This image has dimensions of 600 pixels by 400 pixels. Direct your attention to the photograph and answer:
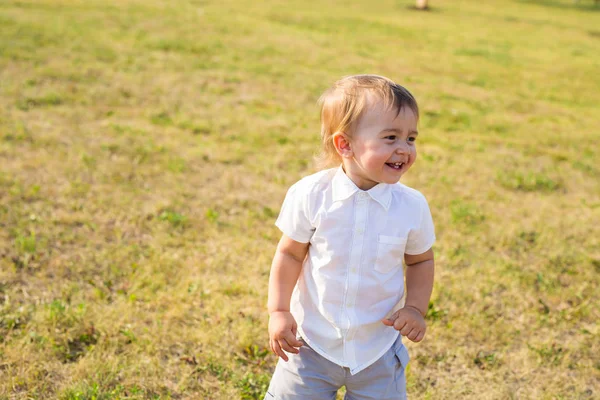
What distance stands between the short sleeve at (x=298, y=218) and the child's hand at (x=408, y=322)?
46cm

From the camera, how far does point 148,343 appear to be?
3457 millimetres

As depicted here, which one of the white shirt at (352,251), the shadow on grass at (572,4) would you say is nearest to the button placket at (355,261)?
the white shirt at (352,251)

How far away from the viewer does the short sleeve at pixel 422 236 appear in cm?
233

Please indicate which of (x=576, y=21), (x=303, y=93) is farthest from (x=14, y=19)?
(x=576, y=21)

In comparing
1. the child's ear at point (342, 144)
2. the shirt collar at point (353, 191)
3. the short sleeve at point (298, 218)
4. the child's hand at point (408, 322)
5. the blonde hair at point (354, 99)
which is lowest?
the child's hand at point (408, 322)

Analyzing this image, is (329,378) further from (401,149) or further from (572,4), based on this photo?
(572,4)

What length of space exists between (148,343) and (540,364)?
235 cm

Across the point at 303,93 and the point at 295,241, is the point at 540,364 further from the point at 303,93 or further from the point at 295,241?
the point at 303,93

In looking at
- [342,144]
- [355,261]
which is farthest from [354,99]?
[355,261]

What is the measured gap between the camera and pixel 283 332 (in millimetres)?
2289

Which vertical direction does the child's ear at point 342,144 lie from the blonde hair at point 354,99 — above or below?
below

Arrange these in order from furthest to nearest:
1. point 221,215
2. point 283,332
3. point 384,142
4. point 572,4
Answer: point 572,4, point 221,215, point 283,332, point 384,142

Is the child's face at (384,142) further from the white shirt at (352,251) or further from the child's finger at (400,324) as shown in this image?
the child's finger at (400,324)

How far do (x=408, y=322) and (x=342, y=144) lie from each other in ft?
2.42
